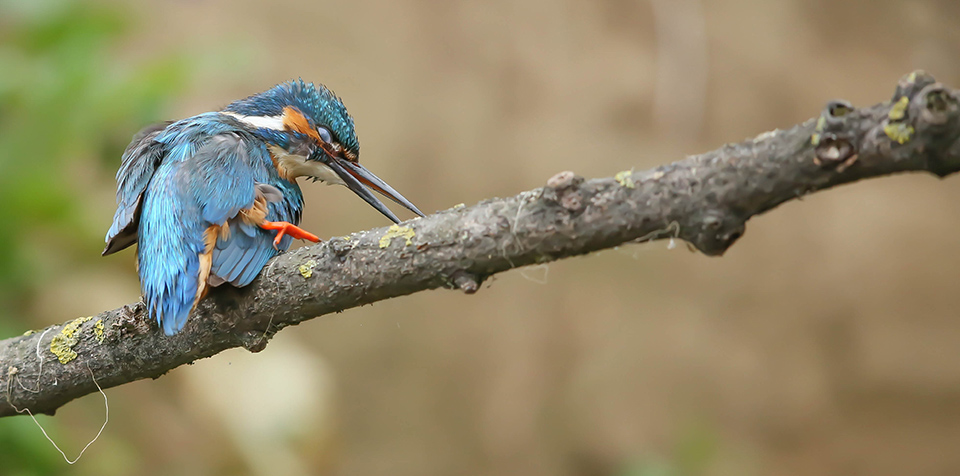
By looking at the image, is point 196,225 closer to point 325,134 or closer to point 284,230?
point 284,230

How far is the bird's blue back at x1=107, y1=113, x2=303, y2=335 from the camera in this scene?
5.01ft

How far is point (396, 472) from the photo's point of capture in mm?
4938

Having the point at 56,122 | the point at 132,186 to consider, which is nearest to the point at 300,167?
the point at 132,186

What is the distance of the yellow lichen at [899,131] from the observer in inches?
36.1

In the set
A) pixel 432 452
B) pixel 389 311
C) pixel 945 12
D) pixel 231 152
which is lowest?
pixel 432 452

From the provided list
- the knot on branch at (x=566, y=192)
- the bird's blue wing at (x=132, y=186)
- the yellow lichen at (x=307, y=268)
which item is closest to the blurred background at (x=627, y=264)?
the bird's blue wing at (x=132, y=186)

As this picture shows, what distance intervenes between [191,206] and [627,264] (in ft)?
12.4

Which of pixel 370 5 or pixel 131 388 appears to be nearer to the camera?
pixel 131 388

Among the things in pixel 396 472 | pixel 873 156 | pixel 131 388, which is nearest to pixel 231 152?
pixel 873 156

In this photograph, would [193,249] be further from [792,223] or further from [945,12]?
[945,12]

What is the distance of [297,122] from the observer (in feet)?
7.08

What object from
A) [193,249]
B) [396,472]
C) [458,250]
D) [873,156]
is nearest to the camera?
[873,156]

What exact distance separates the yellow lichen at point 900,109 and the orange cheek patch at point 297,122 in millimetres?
1578

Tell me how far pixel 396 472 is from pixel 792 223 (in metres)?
3.05
